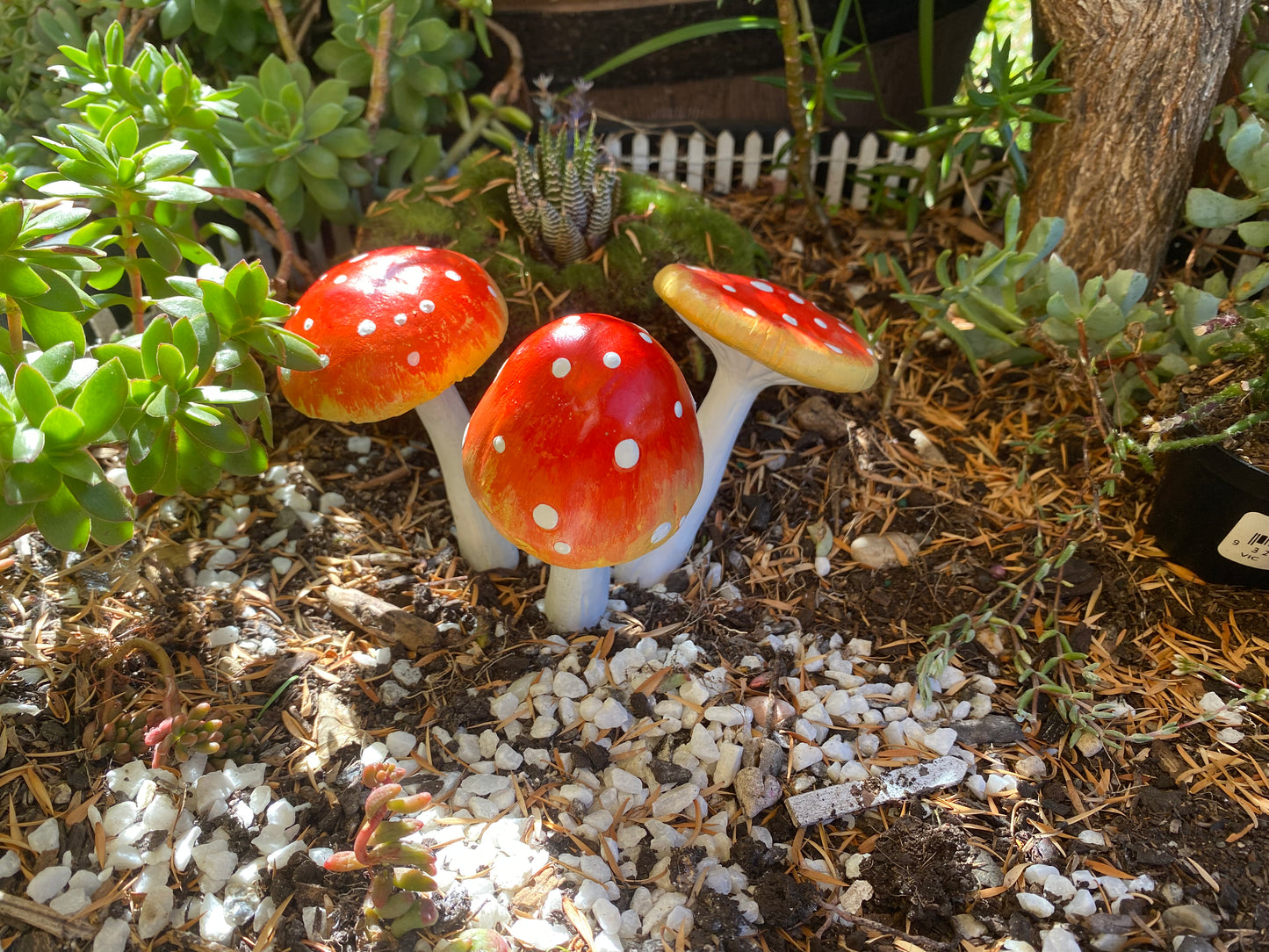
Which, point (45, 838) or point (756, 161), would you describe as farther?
point (756, 161)

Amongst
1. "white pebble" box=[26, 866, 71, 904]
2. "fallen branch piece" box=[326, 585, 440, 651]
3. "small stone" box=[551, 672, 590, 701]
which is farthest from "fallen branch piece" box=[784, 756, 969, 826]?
"white pebble" box=[26, 866, 71, 904]

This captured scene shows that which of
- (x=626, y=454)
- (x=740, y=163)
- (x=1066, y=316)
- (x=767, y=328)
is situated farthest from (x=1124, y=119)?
(x=626, y=454)

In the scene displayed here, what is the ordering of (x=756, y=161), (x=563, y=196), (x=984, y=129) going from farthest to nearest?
(x=756, y=161) → (x=984, y=129) → (x=563, y=196)

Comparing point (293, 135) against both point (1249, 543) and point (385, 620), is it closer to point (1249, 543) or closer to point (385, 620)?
point (385, 620)

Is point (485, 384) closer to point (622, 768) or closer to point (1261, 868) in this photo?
point (622, 768)

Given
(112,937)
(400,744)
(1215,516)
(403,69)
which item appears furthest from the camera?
(403,69)

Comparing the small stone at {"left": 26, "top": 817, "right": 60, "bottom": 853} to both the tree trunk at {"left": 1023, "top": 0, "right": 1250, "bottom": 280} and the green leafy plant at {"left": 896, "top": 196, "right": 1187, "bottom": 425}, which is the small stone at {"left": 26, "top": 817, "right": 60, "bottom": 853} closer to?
the green leafy plant at {"left": 896, "top": 196, "right": 1187, "bottom": 425}

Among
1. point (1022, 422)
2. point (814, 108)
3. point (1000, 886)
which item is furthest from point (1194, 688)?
point (814, 108)
